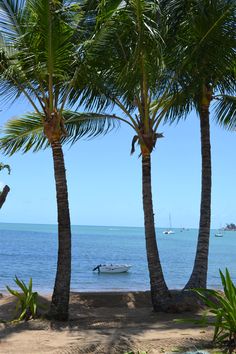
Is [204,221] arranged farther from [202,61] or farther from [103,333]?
[103,333]

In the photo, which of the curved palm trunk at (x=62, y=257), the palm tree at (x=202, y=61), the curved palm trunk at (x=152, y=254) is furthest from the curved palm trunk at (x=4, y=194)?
the palm tree at (x=202, y=61)

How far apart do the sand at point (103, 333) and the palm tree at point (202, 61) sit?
204cm

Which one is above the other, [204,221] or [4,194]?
[4,194]

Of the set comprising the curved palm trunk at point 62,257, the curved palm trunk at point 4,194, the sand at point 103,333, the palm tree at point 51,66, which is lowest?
the sand at point 103,333

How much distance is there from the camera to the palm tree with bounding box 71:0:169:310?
9.08m

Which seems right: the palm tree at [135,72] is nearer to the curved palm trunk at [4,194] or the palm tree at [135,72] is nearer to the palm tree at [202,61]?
the palm tree at [202,61]

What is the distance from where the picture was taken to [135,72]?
9.58 meters

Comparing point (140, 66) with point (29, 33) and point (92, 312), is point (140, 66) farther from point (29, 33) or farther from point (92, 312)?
point (92, 312)

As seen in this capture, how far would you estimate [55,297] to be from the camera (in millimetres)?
9242

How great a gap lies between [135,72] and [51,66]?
1645mm

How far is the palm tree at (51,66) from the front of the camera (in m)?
8.71

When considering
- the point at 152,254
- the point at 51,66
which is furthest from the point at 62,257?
the point at 51,66

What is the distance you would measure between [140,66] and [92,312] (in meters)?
5.09

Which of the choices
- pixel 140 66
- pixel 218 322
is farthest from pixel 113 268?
pixel 218 322
